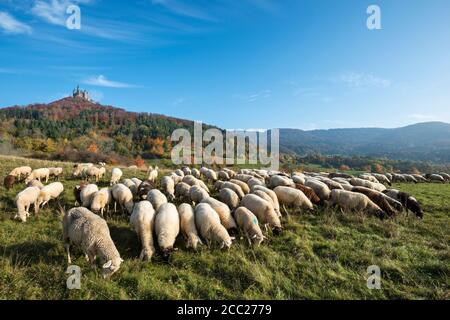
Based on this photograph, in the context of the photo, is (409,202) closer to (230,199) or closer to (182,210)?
(230,199)

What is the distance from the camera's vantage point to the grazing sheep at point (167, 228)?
8135mm

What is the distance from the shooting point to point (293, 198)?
13.6 meters

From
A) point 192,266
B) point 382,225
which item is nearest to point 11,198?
point 192,266

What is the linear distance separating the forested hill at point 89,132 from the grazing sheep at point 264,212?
59.1m

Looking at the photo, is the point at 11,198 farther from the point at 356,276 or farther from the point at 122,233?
the point at 356,276

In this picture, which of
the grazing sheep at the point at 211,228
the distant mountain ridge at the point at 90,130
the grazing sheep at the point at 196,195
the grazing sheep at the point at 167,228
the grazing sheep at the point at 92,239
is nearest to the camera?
the grazing sheep at the point at 92,239

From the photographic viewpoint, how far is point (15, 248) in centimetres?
836

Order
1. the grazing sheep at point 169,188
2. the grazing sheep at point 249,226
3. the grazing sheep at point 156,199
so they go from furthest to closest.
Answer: the grazing sheep at point 169,188 < the grazing sheep at point 156,199 < the grazing sheep at point 249,226

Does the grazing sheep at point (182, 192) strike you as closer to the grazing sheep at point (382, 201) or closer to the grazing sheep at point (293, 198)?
the grazing sheep at point (293, 198)

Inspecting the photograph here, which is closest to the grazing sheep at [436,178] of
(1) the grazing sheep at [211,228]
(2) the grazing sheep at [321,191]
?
(2) the grazing sheep at [321,191]

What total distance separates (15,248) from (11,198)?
7.31 metres

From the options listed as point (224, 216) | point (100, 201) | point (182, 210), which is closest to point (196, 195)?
point (182, 210)
